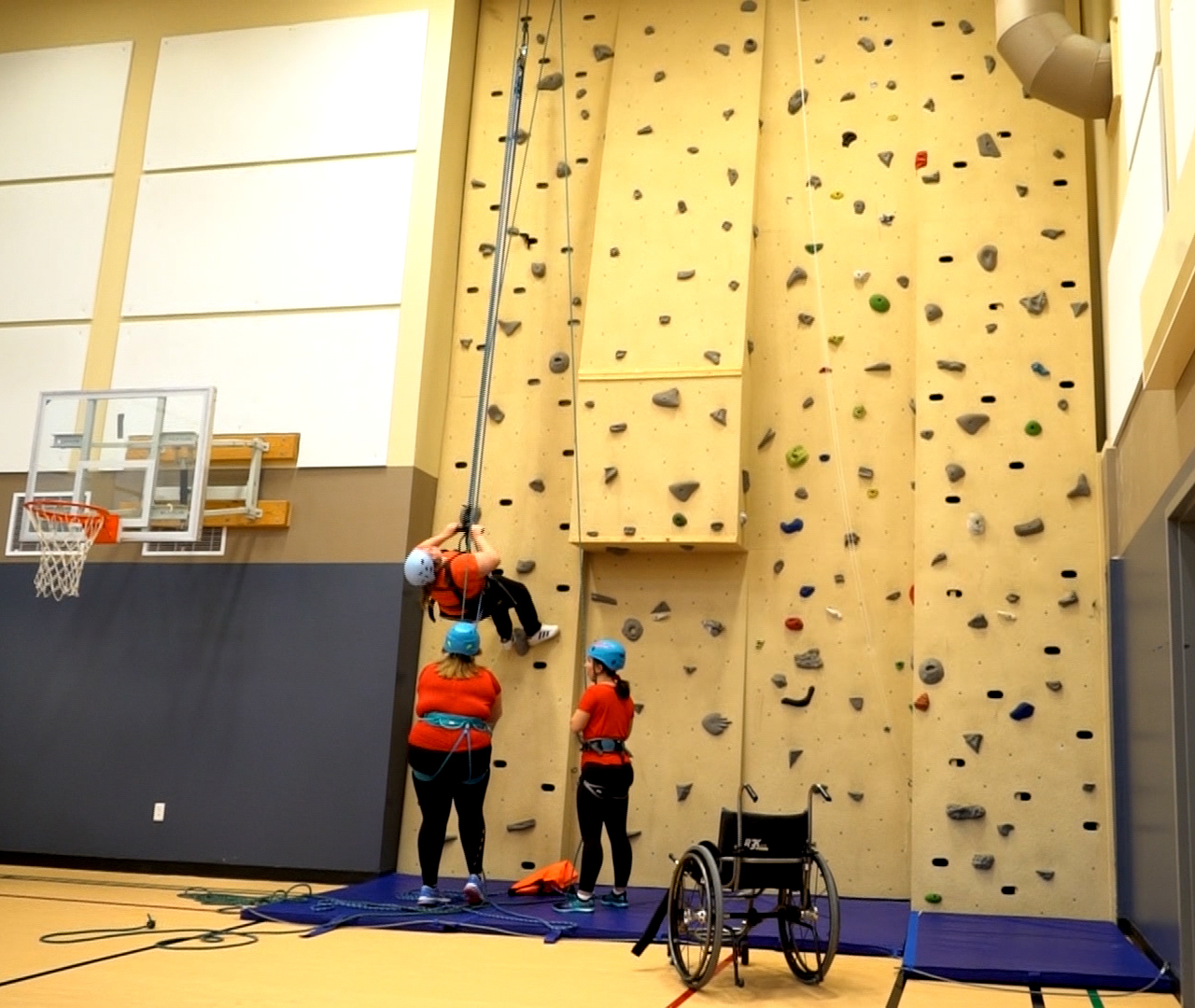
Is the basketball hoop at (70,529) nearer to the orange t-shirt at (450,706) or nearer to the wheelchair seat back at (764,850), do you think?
the orange t-shirt at (450,706)

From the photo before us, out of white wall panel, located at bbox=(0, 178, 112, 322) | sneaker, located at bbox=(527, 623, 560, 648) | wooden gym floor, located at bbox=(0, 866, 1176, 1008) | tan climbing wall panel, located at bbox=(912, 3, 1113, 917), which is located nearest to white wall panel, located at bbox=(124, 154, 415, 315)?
white wall panel, located at bbox=(0, 178, 112, 322)

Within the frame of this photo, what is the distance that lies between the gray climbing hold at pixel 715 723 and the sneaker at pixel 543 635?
91 centimetres

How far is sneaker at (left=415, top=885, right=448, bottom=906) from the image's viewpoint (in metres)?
5.50

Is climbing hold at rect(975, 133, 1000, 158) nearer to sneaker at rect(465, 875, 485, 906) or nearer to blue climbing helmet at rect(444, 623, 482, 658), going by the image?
blue climbing helmet at rect(444, 623, 482, 658)

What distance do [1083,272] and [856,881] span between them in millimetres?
3260

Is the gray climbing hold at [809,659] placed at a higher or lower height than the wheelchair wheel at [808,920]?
higher

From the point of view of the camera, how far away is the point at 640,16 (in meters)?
7.46

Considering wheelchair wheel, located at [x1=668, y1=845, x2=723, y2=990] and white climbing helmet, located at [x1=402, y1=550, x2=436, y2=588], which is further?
white climbing helmet, located at [x1=402, y1=550, x2=436, y2=588]

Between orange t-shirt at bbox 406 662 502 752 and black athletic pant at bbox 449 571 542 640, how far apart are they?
0.80m

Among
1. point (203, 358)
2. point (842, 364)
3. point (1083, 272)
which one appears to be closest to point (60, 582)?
point (203, 358)

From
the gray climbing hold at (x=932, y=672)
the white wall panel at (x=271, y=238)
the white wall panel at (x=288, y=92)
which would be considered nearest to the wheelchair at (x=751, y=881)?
the gray climbing hold at (x=932, y=672)

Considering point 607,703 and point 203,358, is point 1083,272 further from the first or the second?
point 203,358

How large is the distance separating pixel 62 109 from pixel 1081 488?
21.6 ft

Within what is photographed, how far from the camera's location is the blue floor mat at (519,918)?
4.94 meters
